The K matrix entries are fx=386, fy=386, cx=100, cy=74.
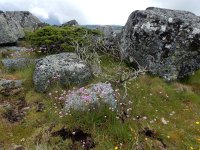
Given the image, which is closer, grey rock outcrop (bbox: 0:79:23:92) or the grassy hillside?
the grassy hillside

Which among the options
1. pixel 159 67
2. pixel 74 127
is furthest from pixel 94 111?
pixel 159 67

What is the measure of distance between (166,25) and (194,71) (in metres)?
2.19

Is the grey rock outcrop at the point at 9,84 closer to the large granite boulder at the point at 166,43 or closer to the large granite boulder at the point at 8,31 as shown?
the large granite boulder at the point at 166,43

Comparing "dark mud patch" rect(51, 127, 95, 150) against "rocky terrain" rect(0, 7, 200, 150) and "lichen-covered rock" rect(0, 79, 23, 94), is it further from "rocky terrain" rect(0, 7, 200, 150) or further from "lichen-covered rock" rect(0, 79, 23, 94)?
"lichen-covered rock" rect(0, 79, 23, 94)

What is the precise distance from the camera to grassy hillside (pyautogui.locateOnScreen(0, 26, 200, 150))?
1056 centimetres

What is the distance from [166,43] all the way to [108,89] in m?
4.23

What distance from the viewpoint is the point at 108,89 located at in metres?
11.8

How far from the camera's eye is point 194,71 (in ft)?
50.6

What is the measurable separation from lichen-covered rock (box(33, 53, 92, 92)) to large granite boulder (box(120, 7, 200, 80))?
2202mm

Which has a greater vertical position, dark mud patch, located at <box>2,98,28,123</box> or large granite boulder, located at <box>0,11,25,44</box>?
large granite boulder, located at <box>0,11,25,44</box>

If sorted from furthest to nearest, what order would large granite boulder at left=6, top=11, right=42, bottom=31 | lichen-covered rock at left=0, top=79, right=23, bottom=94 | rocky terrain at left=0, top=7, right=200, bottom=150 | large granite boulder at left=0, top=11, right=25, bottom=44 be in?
large granite boulder at left=6, top=11, right=42, bottom=31, large granite boulder at left=0, top=11, right=25, bottom=44, lichen-covered rock at left=0, top=79, right=23, bottom=94, rocky terrain at left=0, top=7, right=200, bottom=150

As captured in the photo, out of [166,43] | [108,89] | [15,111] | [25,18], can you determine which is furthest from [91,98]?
[25,18]

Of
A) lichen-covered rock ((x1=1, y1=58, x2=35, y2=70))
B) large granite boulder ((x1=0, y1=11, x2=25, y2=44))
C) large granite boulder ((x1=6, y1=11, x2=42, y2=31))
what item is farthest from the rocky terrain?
large granite boulder ((x1=6, y1=11, x2=42, y2=31))

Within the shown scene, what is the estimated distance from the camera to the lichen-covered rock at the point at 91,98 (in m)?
11.2
